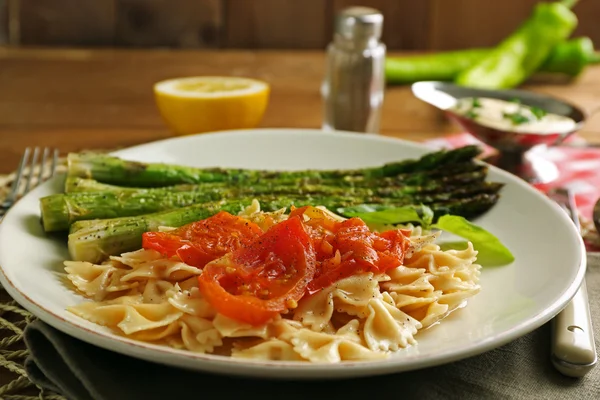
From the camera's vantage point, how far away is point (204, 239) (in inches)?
112

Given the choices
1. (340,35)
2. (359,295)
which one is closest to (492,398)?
(359,295)

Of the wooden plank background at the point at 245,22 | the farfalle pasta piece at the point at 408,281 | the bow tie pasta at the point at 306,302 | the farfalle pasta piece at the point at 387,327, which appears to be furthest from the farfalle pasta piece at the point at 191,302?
the wooden plank background at the point at 245,22

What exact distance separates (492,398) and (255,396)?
0.73m

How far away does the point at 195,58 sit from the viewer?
25.3 ft

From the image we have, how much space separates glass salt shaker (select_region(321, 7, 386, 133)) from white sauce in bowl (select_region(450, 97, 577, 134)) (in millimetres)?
594

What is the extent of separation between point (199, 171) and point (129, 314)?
144 cm

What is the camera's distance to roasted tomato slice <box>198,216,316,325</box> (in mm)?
2389

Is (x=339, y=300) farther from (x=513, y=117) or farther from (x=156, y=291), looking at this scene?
(x=513, y=117)

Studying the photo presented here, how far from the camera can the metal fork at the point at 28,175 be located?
12.1 feet

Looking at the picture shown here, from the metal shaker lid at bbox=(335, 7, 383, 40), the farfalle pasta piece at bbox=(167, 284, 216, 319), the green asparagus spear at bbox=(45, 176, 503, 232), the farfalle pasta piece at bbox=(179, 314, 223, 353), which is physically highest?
the metal shaker lid at bbox=(335, 7, 383, 40)

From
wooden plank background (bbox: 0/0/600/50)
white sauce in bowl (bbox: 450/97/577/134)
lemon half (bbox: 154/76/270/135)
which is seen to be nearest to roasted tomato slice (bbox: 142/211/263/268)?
lemon half (bbox: 154/76/270/135)

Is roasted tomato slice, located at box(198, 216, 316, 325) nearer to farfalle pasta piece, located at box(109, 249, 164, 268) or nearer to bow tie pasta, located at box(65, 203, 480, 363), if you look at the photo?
bow tie pasta, located at box(65, 203, 480, 363)

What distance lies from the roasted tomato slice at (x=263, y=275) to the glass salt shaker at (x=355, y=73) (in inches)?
103

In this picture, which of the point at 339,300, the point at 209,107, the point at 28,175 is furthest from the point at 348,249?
the point at 209,107
